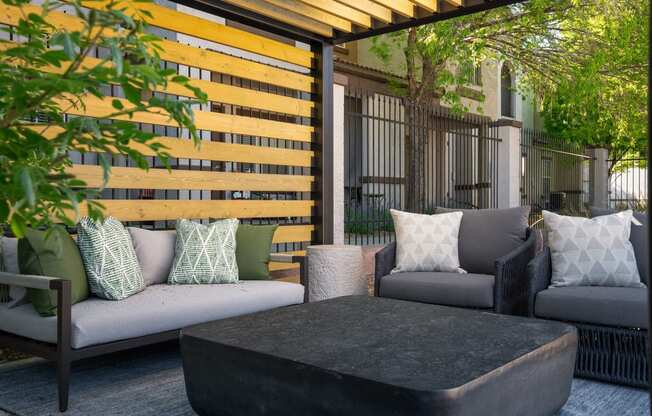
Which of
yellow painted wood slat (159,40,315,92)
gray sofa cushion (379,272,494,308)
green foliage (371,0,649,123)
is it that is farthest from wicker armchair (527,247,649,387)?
green foliage (371,0,649,123)

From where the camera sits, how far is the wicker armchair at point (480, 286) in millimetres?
3904

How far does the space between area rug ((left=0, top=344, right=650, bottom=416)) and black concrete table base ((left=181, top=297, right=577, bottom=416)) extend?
438 millimetres

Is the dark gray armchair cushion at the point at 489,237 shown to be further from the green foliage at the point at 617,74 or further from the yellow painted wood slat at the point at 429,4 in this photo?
the green foliage at the point at 617,74

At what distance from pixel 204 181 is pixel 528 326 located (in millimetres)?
2935

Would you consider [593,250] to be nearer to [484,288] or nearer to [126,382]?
[484,288]

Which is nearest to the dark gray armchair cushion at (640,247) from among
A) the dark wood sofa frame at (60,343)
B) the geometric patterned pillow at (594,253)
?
the geometric patterned pillow at (594,253)

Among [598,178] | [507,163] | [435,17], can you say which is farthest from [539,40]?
[435,17]

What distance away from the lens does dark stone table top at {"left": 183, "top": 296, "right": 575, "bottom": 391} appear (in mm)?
2092

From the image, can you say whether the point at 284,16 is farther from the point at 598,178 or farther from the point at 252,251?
the point at 598,178

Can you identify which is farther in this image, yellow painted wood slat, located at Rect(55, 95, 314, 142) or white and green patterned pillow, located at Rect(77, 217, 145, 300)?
yellow painted wood slat, located at Rect(55, 95, 314, 142)

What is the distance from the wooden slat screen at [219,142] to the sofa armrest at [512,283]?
2.18 metres

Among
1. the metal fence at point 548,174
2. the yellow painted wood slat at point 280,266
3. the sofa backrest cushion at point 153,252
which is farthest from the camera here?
the metal fence at point 548,174

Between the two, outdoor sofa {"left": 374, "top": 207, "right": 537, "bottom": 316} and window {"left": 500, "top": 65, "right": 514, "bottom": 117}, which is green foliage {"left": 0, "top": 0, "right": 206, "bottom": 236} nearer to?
outdoor sofa {"left": 374, "top": 207, "right": 537, "bottom": 316}

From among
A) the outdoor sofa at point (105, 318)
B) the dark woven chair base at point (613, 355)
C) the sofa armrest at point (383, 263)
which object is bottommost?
the dark woven chair base at point (613, 355)
